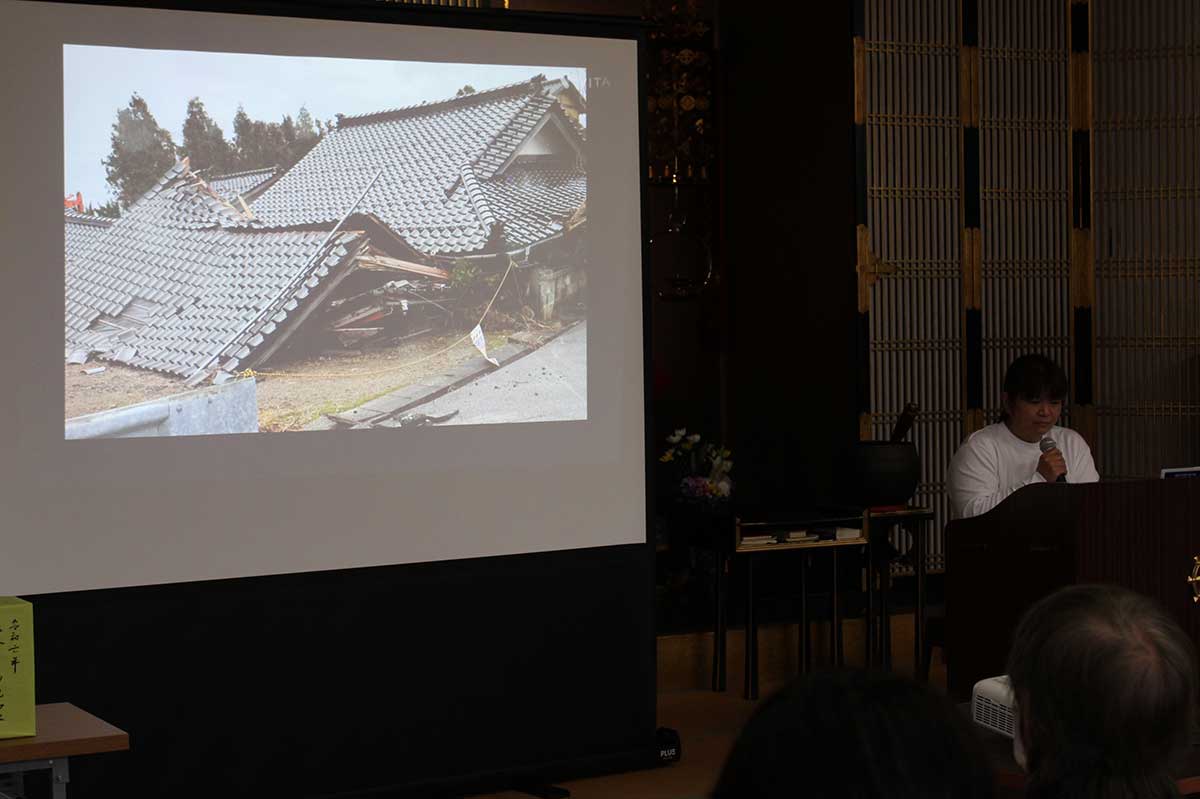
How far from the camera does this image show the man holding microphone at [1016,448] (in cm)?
445

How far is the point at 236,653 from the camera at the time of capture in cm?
400

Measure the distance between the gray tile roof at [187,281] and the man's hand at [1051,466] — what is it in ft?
7.14

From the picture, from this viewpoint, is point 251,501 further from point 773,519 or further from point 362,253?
point 773,519

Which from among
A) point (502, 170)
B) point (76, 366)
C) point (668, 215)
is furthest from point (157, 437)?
point (668, 215)

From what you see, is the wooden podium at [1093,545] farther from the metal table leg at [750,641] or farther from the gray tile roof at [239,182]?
the gray tile roof at [239,182]

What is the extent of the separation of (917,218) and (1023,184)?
0.52 m

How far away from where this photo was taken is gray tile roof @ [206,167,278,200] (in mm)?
4008

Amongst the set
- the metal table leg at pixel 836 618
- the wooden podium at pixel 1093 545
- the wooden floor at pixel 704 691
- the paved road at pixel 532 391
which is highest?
the paved road at pixel 532 391

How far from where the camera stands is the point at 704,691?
5438mm

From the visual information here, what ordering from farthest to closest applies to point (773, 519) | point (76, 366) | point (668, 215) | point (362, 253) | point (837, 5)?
point (668, 215), point (837, 5), point (773, 519), point (362, 253), point (76, 366)

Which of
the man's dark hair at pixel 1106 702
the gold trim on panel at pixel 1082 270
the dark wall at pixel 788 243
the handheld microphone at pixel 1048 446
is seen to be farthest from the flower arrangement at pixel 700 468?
the man's dark hair at pixel 1106 702

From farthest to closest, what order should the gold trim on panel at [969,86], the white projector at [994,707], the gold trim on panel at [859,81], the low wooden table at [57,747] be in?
the gold trim on panel at [969,86]
the gold trim on panel at [859,81]
the low wooden table at [57,747]
the white projector at [994,707]

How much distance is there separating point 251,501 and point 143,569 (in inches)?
13.8

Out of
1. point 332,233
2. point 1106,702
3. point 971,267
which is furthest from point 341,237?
point 1106,702
